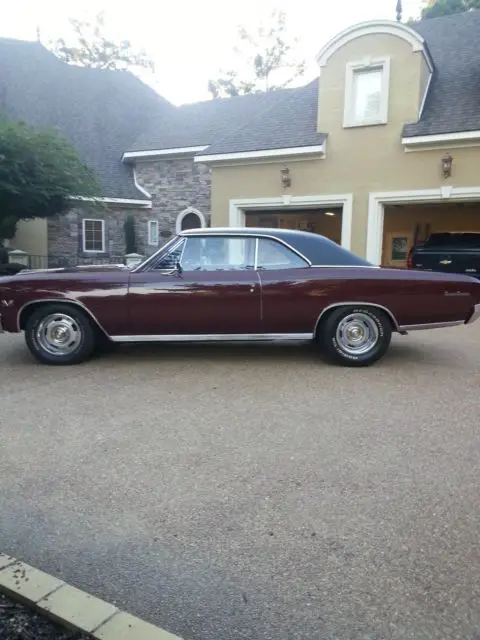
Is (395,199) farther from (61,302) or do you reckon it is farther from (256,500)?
(256,500)

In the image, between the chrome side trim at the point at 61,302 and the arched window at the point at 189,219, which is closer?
the chrome side trim at the point at 61,302

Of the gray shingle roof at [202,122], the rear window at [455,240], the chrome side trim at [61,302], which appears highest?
the gray shingle roof at [202,122]

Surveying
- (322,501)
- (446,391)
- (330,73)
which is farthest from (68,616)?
(330,73)

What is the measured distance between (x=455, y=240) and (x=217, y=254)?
390 inches

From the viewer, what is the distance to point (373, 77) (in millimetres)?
12742

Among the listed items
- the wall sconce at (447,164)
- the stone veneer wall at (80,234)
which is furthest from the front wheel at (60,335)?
the stone veneer wall at (80,234)

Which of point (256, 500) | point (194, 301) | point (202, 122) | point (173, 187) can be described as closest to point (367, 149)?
point (194, 301)

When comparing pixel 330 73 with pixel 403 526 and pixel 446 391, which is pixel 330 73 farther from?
pixel 403 526

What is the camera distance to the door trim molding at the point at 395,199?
11.6 metres

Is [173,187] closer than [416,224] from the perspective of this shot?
No

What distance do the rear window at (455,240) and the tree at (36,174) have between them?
10.2 meters

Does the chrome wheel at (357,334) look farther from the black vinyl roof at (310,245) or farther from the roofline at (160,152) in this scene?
the roofline at (160,152)

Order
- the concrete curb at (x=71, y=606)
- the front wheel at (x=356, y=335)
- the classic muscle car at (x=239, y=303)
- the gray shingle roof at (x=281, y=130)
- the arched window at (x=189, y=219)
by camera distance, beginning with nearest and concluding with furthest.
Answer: the concrete curb at (x=71, y=606) → the classic muscle car at (x=239, y=303) → the front wheel at (x=356, y=335) → the gray shingle roof at (x=281, y=130) → the arched window at (x=189, y=219)

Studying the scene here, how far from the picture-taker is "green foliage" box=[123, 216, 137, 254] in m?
20.1
